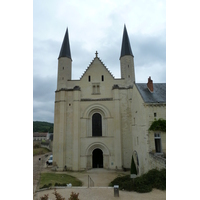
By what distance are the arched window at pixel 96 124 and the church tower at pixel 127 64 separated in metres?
6.29

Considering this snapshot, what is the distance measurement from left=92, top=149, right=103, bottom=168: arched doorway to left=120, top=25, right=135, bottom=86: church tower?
402 inches

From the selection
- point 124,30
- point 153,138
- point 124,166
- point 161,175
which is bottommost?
point 124,166

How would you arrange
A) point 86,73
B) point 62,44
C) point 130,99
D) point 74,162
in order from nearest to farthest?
point 74,162 < point 130,99 < point 86,73 < point 62,44

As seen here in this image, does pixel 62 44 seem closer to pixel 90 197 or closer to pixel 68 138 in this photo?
pixel 68 138

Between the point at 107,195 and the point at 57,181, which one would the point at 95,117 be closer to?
the point at 57,181

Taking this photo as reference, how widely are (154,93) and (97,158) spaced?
1131 cm

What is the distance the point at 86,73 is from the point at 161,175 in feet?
52.1

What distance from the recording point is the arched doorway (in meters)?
18.5

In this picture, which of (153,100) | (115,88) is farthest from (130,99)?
(153,100)

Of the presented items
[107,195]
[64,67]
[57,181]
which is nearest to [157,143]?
[107,195]

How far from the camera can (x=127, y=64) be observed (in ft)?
67.7

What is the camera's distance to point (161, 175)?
8.62 metres

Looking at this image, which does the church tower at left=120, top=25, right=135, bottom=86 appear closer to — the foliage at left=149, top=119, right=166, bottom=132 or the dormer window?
the dormer window

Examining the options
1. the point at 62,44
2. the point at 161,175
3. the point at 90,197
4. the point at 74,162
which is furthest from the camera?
the point at 62,44
